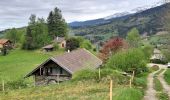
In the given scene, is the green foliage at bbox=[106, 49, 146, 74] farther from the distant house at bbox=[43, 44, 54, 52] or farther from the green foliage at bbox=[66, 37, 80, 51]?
the distant house at bbox=[43, 44, 54, 52]

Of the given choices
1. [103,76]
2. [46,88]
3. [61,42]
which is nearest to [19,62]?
[61,42]

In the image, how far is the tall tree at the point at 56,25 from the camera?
144750mm

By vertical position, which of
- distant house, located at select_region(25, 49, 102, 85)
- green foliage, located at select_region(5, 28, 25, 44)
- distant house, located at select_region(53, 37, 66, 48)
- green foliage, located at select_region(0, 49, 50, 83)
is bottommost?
green foliage, located at select_region(0, 49, 50, 83)

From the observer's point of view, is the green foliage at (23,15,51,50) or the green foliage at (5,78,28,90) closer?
the green foliage at (5,78,28,90)

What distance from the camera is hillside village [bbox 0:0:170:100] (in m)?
30.5

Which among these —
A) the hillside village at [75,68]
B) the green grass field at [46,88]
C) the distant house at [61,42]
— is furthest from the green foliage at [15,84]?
the distant house at [61,42]

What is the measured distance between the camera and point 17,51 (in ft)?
443

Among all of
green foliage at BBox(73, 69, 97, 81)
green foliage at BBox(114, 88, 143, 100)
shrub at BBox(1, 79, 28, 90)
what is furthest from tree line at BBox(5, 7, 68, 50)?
green foliage at BBox(114, 88, 143, 100)

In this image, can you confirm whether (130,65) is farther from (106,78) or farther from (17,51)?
(17,51)

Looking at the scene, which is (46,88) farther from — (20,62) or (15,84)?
(20,62)

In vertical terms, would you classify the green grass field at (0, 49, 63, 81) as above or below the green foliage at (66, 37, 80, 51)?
below

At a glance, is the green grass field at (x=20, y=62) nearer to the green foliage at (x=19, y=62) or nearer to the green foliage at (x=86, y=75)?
the green foliage at (x=19, y=62)

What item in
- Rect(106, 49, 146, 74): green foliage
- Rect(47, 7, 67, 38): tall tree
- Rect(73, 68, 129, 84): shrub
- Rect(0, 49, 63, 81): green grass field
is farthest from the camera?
Rect(47, 7, 67, 38): tall tree

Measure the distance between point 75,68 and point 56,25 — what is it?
309ft
